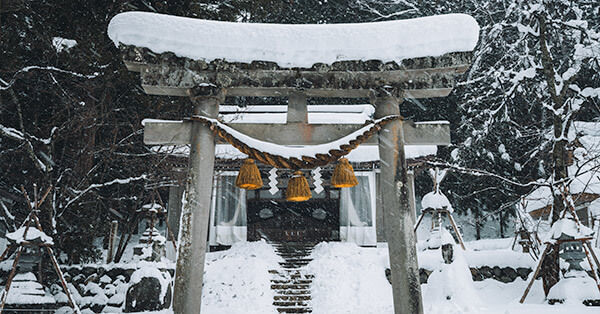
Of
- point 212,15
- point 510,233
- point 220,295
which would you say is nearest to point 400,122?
point 220,295

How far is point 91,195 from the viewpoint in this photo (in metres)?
10.7

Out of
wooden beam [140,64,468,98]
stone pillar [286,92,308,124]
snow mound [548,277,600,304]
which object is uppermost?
wooden beam [140,64,468,98]

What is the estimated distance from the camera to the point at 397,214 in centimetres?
466

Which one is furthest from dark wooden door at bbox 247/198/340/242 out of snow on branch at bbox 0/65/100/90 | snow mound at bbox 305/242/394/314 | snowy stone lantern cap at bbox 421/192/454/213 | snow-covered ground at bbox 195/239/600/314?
snow on branch at bbox 0/65/100/90

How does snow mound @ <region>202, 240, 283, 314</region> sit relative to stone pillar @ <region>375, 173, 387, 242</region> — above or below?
below

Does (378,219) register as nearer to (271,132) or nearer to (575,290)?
(575,290)

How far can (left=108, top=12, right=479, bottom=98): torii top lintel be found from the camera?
14.7 ft

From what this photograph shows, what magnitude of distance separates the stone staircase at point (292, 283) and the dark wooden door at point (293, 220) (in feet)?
10.8

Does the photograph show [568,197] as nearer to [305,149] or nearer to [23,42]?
[305,149]

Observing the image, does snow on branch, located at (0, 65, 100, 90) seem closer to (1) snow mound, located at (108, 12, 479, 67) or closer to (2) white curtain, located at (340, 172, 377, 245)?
(1) snow mound, located at (108, 12, 479, 67)

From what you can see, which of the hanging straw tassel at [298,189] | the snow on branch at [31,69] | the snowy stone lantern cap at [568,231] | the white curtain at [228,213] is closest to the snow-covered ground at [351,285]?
the white curtain at [228,213]

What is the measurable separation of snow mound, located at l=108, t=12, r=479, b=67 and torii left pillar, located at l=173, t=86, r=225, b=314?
54cm

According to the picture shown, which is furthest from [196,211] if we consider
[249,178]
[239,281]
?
[239,281]

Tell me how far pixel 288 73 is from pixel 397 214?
206 centimetres
